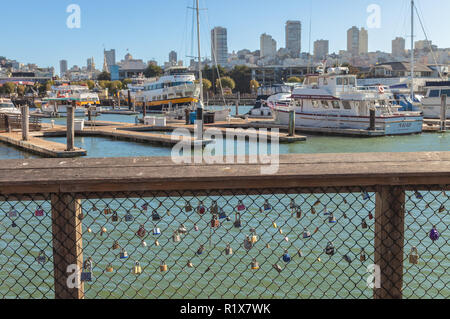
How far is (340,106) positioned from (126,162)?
36.6 metres

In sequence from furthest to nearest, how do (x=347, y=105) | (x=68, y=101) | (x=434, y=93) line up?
(x=68, y=101) < (x=434, y=93) < (x=347, y=105)

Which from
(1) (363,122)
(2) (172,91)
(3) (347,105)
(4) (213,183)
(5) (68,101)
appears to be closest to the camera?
(4) (213,183)

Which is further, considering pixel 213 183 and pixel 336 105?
pixel 336 105

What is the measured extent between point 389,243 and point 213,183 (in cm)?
114

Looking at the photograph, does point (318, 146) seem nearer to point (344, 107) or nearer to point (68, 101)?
point (344, 107)

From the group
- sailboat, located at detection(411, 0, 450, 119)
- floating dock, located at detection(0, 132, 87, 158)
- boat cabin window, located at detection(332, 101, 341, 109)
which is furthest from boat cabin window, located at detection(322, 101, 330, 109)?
floating dock, located at detection(0, 132, 87, 158)

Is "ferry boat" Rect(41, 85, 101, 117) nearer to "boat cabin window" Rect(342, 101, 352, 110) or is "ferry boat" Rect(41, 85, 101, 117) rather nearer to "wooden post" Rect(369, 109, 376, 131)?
"boat cabin window" Rect(342, 101, 352, 110)

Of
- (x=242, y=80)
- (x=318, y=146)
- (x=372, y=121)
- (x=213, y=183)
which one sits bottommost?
(x=318, y=146)

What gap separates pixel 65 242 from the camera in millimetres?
3117

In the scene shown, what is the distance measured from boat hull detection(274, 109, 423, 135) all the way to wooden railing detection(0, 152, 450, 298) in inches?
1339

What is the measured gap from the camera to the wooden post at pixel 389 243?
123 inches

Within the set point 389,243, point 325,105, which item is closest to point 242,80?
point 325,105

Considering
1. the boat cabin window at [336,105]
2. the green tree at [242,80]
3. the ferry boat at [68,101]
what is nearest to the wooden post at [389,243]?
the boat cabin window at [336,105]
